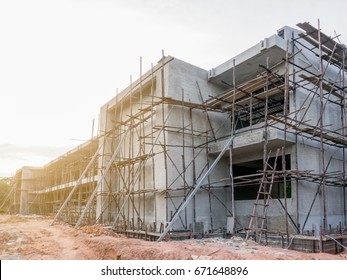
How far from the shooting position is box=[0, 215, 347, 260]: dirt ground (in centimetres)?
823

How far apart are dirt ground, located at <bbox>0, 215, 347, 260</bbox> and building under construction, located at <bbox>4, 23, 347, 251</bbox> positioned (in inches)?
78.6

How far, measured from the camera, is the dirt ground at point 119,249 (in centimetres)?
823

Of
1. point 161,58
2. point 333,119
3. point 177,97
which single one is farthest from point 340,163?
point 161,58

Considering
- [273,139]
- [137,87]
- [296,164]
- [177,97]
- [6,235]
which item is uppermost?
[137,87]

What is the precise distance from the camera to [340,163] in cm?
1532

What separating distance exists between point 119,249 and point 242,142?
22.8 ft

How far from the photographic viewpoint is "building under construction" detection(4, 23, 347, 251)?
42.5 ft

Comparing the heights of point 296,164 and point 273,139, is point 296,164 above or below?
below

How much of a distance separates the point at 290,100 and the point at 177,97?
5.08 metres

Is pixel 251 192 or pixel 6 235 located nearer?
pixel 6 235

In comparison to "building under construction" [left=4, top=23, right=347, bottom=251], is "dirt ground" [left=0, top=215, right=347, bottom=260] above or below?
below

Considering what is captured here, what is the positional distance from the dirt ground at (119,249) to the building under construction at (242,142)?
200 centimetres

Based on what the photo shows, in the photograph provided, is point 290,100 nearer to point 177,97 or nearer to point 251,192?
point 177,97

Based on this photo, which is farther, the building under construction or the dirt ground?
the building under construction
